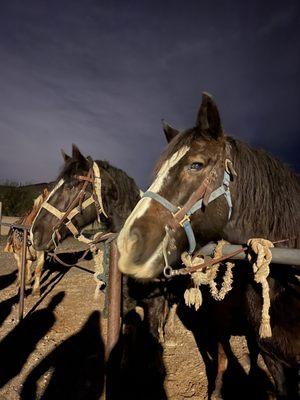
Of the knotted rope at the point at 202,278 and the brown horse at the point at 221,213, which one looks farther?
the knotted rope at the point at 202,278

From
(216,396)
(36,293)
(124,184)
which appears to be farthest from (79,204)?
(36,293)

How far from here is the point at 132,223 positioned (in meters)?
1.71

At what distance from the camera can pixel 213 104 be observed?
70.6 inches

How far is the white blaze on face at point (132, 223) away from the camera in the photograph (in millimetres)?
1644

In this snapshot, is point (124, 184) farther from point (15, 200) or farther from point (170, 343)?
point (15, 200)

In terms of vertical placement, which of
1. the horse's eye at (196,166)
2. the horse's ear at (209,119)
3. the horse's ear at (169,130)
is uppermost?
the horse's ear at (169,130)

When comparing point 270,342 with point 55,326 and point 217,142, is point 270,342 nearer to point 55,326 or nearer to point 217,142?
point 217,142

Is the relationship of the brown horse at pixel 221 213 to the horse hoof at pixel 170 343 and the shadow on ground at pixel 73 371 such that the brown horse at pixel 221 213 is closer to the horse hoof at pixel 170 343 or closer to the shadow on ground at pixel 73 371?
the shadow on ground at pixel 73 371

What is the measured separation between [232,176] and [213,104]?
519 millimetres

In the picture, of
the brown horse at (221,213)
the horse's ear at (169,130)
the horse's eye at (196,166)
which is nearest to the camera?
the brown horse at (221,213)

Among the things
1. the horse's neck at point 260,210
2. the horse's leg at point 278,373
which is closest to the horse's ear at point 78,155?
the horse's neck at point 260,210

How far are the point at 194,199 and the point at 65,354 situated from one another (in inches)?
147

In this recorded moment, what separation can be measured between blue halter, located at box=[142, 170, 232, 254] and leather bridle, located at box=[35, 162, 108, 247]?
2472 mm

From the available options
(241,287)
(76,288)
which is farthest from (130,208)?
(76,288)
